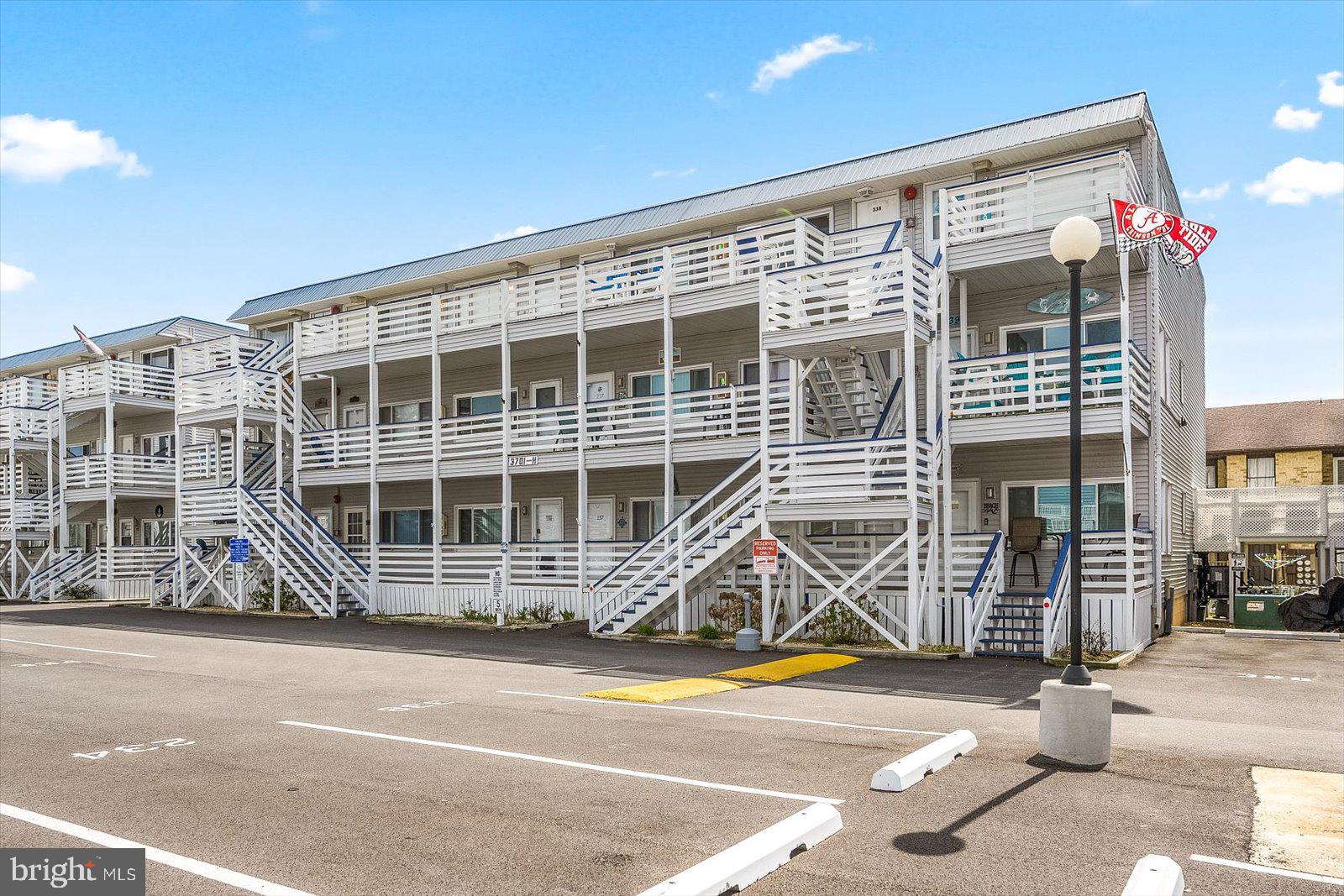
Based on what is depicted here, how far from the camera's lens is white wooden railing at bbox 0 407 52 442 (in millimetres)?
36156

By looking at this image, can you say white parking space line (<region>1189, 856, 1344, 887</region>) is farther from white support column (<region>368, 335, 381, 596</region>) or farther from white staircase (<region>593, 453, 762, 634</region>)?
white support column (<region>368, 335, 381, 596</region>)

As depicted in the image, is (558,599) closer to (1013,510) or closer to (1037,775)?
(1013,510)

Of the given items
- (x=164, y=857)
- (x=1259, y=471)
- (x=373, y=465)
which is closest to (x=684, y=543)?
(x=373, y=465)

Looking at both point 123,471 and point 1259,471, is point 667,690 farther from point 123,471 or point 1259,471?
point 1259,471

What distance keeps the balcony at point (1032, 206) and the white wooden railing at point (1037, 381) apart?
193 cm

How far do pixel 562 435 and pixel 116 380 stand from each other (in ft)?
64.7

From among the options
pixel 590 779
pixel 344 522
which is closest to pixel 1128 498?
pixel 590 779

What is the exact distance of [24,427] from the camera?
36.9 metres

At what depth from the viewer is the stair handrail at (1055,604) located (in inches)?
624

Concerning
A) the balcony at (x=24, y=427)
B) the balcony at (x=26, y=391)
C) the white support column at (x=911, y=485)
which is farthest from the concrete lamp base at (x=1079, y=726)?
the balcony at (x=26, y=391)

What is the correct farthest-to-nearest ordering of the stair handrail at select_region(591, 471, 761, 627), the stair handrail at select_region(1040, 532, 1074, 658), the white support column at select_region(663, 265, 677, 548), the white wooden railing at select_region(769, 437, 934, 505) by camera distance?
the white support column at select_region(663, 265, 677, 548), the stair handrail at select_region(591, 471, 761, 627), the white wooden railing at select_region(769, 437, 934, 505), the stair handrail at select_region(1040, 532, 1074, 658)

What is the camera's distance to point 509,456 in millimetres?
24859

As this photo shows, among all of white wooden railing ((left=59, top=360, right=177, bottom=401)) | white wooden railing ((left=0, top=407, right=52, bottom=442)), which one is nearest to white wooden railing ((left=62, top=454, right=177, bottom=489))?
white wooden railing ((left=59, top=360, right=177, bottom=401))

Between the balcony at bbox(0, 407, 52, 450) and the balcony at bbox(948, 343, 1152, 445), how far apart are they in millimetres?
32297
